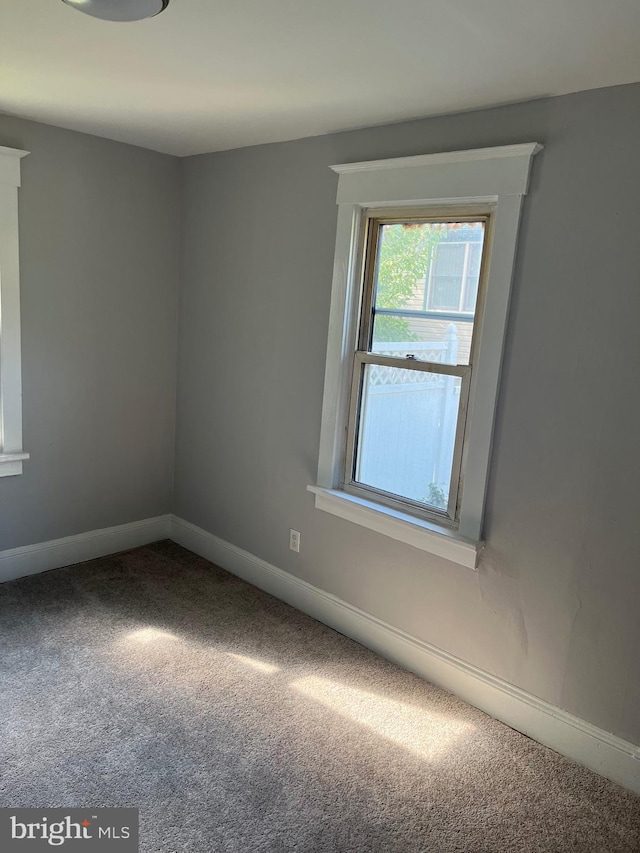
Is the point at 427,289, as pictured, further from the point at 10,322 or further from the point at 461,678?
the point at 10,322

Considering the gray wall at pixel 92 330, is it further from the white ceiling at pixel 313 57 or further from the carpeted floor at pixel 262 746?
the carpeted floor at pixel 262 746

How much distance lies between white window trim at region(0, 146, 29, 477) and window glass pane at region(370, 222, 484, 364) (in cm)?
174

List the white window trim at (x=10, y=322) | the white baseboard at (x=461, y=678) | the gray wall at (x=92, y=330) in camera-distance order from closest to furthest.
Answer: the white baseboard at (x=461, y=678) < the white window trim at (x=10, y=322) < the gray wall at (x=92, y=330)

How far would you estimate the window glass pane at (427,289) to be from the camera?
2.49 metres

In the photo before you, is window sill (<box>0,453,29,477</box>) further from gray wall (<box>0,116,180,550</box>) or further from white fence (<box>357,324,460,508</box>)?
white fence (<box>357,324,460,508</box>)

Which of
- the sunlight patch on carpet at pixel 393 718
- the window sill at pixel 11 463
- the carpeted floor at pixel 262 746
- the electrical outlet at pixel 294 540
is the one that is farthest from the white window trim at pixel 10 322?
the sunlight patch on carpet at pixel 393 718

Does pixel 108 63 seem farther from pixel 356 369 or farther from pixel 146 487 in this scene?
pixel 146 487

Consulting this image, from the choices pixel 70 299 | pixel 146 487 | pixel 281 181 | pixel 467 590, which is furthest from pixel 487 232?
pixel 146 487

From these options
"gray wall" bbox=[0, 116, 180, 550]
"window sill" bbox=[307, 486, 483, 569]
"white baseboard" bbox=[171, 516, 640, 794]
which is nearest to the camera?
"white baseboard" bbox=[171, 516, 640, 794]

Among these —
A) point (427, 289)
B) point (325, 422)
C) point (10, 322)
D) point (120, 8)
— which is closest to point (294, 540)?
point (325, 422)

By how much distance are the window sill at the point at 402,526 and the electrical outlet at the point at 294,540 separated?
0.81 feet

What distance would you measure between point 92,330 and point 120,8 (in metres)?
2.03

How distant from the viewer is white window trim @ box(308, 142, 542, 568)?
2287mm

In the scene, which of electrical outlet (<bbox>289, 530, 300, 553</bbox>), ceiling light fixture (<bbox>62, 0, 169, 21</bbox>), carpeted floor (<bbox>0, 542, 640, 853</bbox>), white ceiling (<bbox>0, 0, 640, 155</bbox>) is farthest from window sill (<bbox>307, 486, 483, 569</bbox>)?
ceiling light fixture (<bbox>62, 0, 169, 21</bbox>)
